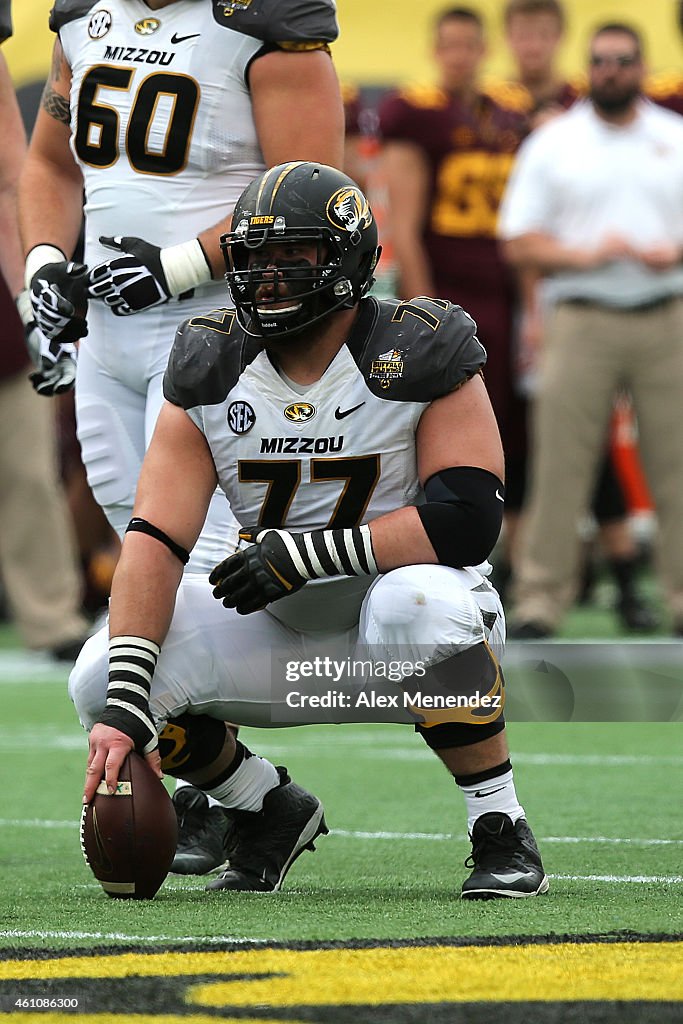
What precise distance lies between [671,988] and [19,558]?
231 inches

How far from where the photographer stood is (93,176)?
173 inches

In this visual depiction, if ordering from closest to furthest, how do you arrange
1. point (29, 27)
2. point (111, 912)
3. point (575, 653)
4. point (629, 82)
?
point (111, 912) → point (575, 653) → point (629, 82) → point (29, 27)

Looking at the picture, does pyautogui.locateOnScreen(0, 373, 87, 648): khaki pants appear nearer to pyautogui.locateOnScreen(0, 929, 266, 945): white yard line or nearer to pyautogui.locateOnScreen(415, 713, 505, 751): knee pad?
pyautogui.locateOnScreen(415, 713, 505, 751): knee pad

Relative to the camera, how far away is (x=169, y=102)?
4.27m

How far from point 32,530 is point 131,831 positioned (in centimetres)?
491

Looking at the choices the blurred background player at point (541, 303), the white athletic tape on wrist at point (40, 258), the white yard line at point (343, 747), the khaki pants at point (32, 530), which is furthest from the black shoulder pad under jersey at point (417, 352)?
the blurred background player at point (541, 303)

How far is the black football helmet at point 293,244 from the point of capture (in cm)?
363

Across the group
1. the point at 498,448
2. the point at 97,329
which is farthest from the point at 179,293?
the point at 498,448

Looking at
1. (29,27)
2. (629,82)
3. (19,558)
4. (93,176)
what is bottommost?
(19,558)

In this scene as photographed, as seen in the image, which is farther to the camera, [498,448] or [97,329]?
[97,329]

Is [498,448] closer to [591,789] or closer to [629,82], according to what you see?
[591,789]

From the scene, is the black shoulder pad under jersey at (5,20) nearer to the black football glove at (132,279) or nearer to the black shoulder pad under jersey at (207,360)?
the black football glove at (132,279)

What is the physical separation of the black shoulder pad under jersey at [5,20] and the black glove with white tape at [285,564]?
73.7 inches

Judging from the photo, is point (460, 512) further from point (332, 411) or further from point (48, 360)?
point (48, 360)
